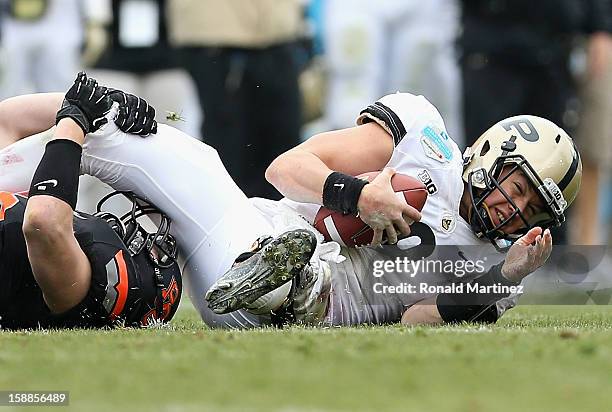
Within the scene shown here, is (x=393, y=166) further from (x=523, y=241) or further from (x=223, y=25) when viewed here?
(x=223, y=25)

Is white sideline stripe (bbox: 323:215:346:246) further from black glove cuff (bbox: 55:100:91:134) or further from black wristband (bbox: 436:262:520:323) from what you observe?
black glove cuff (bbox: 55:100:91:134)

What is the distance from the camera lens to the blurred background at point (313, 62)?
845 centimetres

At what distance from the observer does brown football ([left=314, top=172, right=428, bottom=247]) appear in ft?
16.0

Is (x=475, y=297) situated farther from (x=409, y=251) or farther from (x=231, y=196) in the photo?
(x=231, y=196)

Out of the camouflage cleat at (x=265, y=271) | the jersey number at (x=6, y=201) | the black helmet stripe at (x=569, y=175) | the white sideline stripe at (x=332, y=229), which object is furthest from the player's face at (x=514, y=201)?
the jersey number at (x=6, y=201)

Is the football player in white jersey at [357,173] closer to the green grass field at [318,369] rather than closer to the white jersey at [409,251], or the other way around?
the white jersey at [409,251]

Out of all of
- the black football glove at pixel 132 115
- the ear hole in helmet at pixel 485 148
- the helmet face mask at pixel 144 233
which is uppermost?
the black football glove at pixel 132 115

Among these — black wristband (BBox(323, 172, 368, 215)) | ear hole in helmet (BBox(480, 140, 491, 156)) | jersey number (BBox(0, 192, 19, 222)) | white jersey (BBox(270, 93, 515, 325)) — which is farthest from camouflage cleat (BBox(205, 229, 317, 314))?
ear hole in helmet (BBox(480, 140, 491, 156))

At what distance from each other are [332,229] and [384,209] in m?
0.32

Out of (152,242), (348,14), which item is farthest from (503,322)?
(348,14)

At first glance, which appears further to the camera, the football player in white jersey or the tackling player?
the football player in white jersey

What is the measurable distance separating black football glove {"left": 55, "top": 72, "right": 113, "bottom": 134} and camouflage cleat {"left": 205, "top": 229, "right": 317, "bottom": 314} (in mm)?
734

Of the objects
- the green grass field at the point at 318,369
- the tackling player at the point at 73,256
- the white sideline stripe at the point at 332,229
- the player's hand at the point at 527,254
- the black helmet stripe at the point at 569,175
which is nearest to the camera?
the green grass field at the point at 318,369

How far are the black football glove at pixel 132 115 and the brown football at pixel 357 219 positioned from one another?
0.67 m
